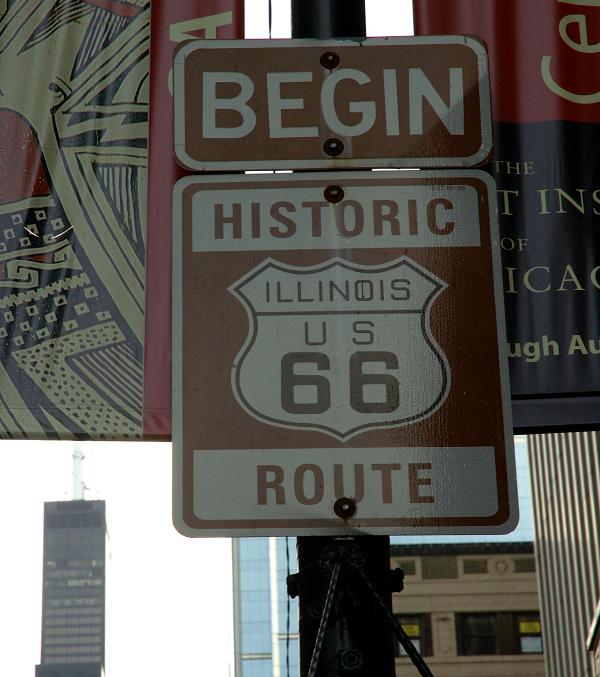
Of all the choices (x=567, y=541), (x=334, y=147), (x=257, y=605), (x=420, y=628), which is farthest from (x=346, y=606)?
(x=257, y=605)

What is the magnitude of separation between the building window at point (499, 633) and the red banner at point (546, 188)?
6011 cm

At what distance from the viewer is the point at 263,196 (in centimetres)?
320

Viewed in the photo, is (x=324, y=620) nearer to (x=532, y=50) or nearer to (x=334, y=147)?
(x=334, y=147)

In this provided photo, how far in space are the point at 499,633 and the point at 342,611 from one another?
2590 inches

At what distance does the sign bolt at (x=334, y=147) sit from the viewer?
3283 mm

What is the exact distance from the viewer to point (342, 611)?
2.89 m

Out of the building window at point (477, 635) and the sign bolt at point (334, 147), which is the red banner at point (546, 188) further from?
the building window at point (477, 635)

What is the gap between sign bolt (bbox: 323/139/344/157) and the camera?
3283 millimetres

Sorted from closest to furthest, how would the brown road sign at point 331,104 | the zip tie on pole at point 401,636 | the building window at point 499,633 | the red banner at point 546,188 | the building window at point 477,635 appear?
the zip tie on pole at point 401,636 < the brown road sign at point 331,104 < the red banner at point 546,188 < the building window at point 477,635 < the building window at point 499,633

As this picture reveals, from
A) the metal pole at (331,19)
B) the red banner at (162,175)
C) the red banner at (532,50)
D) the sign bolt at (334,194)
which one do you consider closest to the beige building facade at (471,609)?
the red banner at (532,50)

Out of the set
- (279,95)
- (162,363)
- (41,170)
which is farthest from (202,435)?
(41,170)

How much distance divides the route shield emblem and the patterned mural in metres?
3.36

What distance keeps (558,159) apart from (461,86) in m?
3.46

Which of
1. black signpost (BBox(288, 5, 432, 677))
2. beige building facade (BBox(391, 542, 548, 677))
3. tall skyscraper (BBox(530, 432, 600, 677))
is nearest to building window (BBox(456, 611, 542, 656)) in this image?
beige building facade (BBox(391, 542, 548, 677))
